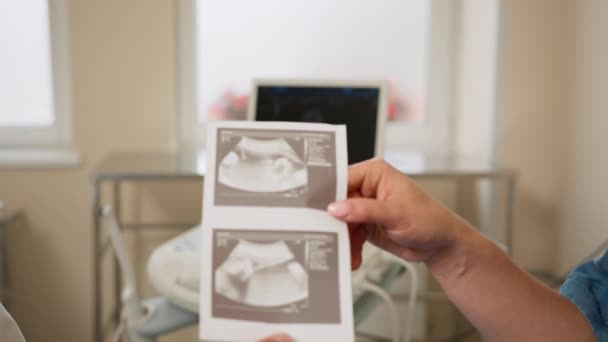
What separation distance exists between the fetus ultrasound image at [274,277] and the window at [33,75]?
6.37 feet

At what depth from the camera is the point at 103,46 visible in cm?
228

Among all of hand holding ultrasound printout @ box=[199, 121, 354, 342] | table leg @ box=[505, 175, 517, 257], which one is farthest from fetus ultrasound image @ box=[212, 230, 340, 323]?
table leg @ box=[505, 175, 517, 257]

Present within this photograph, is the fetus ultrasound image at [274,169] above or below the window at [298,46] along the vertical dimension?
below

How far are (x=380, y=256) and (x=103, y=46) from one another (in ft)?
4.48

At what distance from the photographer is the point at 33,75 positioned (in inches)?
96.2

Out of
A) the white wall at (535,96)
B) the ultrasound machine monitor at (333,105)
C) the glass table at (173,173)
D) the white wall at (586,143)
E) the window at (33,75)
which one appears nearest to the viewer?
the ultrasound machine monitor at (333,105)

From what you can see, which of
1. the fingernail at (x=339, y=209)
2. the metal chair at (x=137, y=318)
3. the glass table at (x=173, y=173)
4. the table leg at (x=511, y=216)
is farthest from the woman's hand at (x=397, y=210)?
the table leg at (x=511, y=216)

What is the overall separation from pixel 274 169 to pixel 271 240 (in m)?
0.07

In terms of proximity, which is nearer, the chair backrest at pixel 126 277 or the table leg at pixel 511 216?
the chair backrest at pixel 126 277

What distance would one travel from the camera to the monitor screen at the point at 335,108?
1.65 m

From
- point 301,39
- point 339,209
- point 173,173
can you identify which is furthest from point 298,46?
point 339,209

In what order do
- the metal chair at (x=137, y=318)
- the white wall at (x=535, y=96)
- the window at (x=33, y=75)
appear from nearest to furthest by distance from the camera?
the metal chair at (x=137, y=318) → the white wall at (x=535, y=96) → the window at (x=33, y=75)

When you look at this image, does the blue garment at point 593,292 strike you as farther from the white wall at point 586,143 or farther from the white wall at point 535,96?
the white wall at point 535,96

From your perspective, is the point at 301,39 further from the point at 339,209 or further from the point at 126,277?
the point at 339,209
